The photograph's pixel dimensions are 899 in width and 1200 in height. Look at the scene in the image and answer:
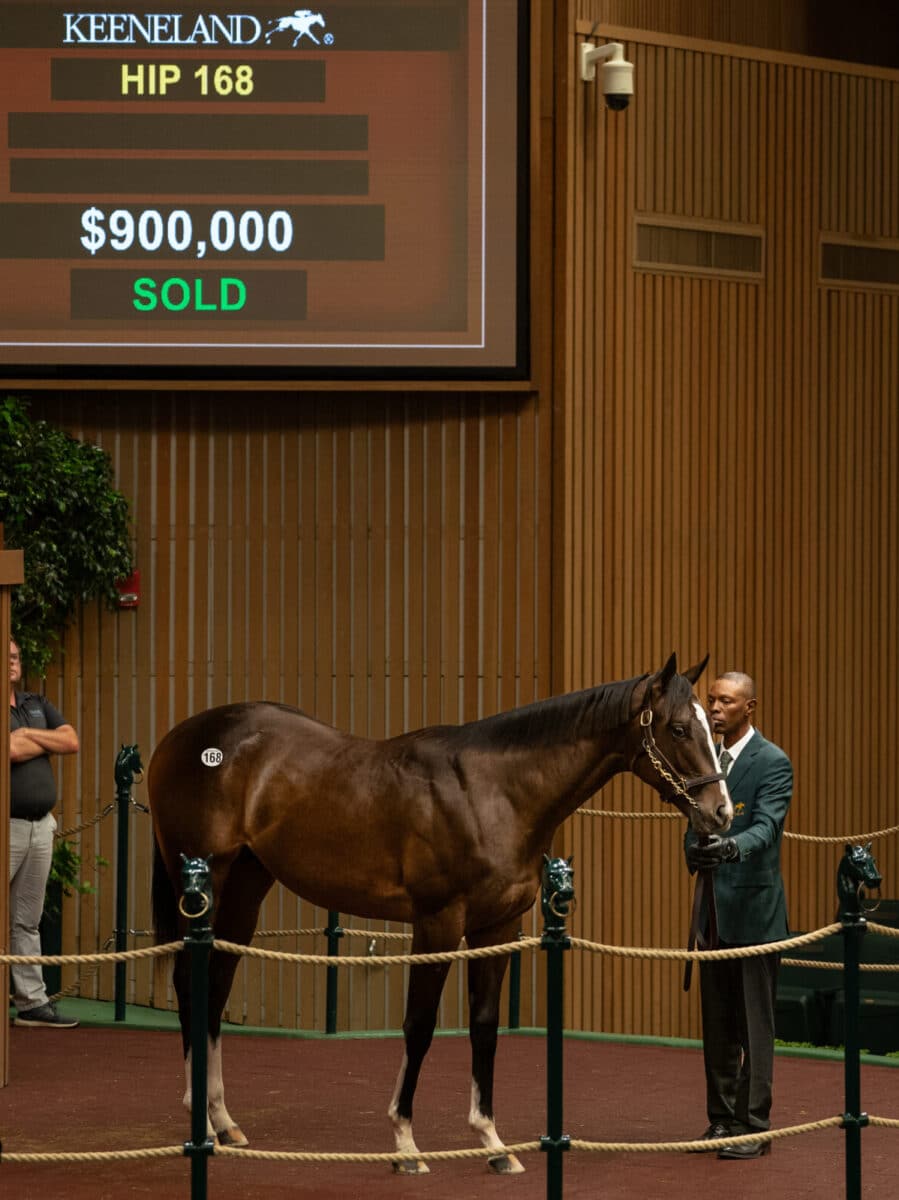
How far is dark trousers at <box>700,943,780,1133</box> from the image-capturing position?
6758mm

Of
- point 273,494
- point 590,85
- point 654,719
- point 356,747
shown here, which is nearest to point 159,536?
point 273,494

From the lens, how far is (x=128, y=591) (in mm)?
10844

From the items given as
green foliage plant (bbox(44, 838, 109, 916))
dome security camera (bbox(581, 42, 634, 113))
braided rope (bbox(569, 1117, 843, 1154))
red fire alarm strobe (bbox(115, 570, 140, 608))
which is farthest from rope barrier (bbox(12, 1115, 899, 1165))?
dome security camera (bbox(581, 42, 634, 113))

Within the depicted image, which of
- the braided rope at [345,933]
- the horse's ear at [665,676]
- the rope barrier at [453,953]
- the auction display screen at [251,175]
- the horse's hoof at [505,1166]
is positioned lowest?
the horse's hoof at [505,1166]

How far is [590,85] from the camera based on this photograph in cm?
1079

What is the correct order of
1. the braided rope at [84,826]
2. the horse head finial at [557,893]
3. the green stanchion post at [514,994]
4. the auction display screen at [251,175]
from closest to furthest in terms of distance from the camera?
the horse head finial at [557,893], the green stanchion post at [514,994], the braided rope at [84,826], the auction display screen at [251,175]

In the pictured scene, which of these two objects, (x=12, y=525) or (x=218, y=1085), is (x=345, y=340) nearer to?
(x=12, y=525)

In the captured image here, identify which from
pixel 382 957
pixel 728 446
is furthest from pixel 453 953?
pixel 728 446

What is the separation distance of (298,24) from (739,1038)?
6.09 meters

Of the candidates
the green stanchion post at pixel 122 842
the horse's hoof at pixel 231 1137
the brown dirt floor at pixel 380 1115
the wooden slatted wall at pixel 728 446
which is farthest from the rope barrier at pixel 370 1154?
the wooden slatted wall at pixel 728 446

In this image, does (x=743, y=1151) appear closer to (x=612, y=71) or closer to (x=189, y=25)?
(x=612, y=71)

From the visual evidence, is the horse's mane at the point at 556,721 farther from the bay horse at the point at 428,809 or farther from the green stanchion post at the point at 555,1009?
the green stanchion post at the point at 555,1009

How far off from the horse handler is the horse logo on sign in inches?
201

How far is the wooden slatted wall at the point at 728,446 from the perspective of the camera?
1084 centimetres
